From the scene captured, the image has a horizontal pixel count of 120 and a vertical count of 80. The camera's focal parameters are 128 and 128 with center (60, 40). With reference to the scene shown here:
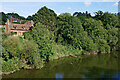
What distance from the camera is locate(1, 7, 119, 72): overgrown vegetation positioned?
61.8 ft

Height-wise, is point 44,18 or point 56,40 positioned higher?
point 44,18

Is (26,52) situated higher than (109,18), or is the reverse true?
(109,18)

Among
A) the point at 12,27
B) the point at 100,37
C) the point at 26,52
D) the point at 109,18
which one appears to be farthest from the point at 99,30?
the point at 12,27

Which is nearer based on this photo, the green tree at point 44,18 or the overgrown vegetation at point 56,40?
the overgrown vegetation at point 56,40

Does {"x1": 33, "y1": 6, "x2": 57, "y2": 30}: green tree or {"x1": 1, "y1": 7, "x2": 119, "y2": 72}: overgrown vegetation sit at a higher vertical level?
{"x1": 33, "y1": 6, "x2": 57, "y2": 30}: green tree

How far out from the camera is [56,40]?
33906 mm

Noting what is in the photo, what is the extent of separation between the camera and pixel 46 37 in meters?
23.2

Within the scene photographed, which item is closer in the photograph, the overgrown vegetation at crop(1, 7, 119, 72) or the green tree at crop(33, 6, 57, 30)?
the overgrown vegetation at crop(1, 7, 119, 72)

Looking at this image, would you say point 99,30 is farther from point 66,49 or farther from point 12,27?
point 12,27

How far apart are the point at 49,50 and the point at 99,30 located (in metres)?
18.2

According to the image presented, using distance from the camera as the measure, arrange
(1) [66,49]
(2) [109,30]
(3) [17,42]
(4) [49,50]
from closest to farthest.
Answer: (3) [17,42] → (4) [49,50] → (1) [66,49] → (2) [109,30]

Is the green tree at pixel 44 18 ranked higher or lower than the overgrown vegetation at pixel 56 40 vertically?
higher

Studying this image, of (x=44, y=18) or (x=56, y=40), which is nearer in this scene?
(x=56, y=40)

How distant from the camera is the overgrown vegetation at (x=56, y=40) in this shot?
1884 cm
